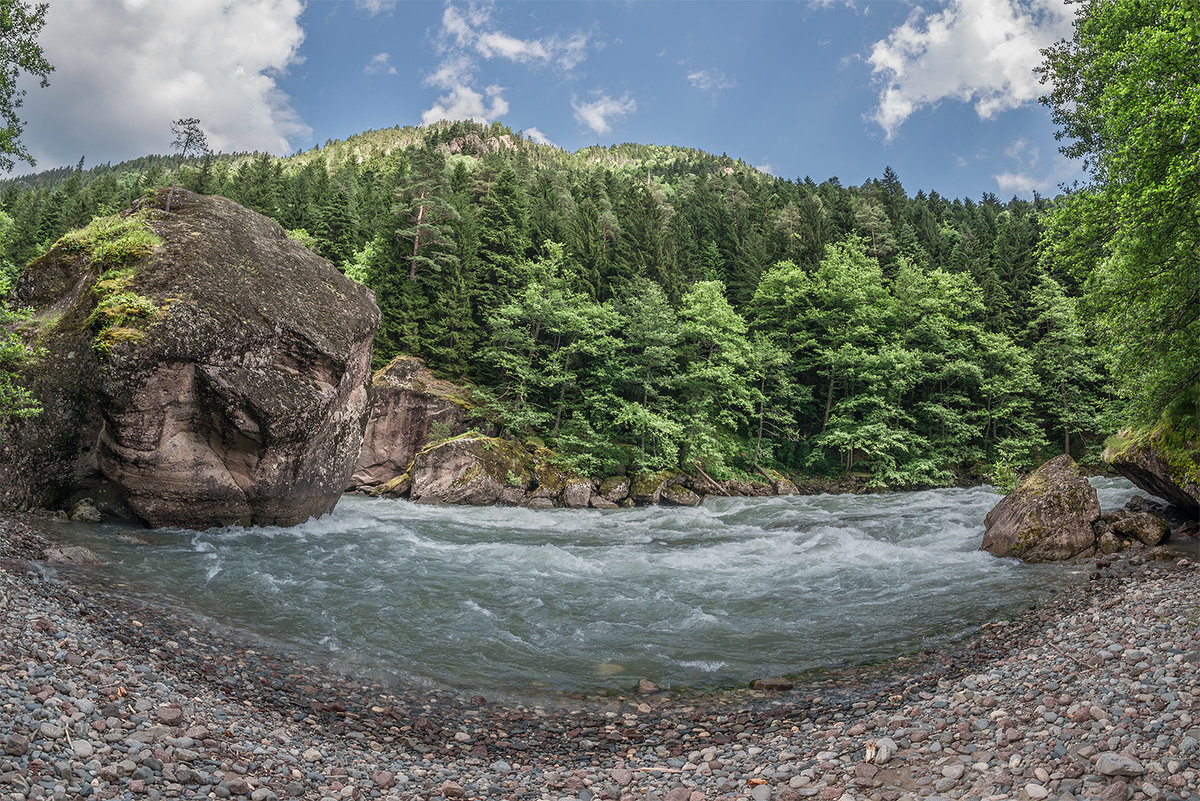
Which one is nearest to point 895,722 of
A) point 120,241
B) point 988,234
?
point 120,241

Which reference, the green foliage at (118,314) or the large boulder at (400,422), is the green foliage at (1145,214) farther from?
the large boulder at (400,422)

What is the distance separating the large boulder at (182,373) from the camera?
40.5 ft

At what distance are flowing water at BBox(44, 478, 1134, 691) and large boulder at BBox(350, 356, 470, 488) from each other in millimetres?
9806

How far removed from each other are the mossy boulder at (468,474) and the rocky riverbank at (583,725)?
1656 centimetres

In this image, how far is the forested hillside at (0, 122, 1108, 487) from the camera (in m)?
30.9

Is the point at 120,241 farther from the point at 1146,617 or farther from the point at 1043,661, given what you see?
the point at 1146,617

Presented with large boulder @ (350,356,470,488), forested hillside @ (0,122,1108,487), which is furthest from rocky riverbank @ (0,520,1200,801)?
forested hillside @ (0,122,1108,487)

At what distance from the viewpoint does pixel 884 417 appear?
3416 cm

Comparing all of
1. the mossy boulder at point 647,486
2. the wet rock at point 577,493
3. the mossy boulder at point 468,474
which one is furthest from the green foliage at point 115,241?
the mossy boulder at point 647,486

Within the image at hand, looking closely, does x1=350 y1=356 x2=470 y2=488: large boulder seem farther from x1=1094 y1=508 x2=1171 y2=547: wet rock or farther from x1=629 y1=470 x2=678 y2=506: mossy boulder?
x1=1094 y1=508 x2=1171 y2=547: wet rock

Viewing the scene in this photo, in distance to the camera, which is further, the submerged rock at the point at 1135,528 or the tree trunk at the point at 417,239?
the tree trunk at the point at 417,239

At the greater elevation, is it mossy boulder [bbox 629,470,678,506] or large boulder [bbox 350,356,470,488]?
large boulder [bbox 350,356,470,488]

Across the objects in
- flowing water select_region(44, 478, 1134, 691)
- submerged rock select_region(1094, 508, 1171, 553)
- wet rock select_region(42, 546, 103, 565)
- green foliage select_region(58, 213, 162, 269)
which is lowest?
flowing water select_region(44, 478, 1134, 691)

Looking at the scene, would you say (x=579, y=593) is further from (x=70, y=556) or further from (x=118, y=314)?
(x=118, y=314)
